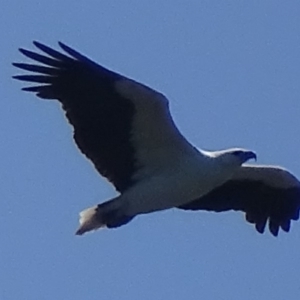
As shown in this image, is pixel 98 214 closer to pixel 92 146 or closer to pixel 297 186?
pixel 92 146

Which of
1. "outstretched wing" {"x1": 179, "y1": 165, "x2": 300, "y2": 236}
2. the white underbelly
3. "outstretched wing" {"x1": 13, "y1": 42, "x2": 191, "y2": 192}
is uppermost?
"outstretched wing" {"x1": 13, "y1": 42, "x2": 191, "y2": 192}

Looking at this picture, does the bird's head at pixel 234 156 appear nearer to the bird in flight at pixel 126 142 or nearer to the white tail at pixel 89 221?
the bird in flight at pixel 126 142

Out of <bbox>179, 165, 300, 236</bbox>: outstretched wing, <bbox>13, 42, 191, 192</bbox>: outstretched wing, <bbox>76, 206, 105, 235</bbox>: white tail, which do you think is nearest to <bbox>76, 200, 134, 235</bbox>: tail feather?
<bbox>76, 206, 105, 235</bbox>: white tail

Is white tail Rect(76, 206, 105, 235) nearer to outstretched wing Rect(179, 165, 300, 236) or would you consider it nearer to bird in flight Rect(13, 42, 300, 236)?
bird in flight Rect(13, 42, 300, 236)

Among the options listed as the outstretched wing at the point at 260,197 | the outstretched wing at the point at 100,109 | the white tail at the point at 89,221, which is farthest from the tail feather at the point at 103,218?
the outstretched wing at the point at 260,197

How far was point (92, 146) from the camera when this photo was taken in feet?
55.3

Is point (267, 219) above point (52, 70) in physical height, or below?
below

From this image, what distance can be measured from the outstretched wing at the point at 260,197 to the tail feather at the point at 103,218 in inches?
49.1

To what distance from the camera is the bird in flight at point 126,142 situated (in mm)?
16625

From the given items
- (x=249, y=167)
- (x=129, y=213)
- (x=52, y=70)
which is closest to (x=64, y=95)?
(x=52, y=70)

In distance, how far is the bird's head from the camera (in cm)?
1689

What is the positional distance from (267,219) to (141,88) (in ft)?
10.0

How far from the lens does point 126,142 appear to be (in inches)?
668

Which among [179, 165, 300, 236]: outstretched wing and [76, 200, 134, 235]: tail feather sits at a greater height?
[179, 165, 300, 236]: outstretched wing
